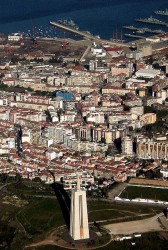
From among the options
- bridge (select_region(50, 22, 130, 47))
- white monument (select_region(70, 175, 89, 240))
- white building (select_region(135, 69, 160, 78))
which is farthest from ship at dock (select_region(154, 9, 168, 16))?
white monument (select_region(70, 175, 89, 240))

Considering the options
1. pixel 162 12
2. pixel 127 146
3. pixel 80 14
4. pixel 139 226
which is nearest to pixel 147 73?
pixel 127 146

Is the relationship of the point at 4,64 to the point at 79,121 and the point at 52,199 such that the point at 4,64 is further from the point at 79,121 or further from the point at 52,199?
the point at 52,199

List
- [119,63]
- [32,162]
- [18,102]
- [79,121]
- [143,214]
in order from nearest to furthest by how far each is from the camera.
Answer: [143,214]
[32,162]
[79,121]
[18,102]
[119,63]

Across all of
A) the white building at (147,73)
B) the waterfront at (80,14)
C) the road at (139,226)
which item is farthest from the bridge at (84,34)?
the road at (139,226)

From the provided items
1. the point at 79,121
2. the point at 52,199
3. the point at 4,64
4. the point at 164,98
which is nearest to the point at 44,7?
the point at 4,64

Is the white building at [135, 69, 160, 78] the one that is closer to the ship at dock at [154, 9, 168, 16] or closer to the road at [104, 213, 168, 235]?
the ship at dock at [154, 9, 168, 16]

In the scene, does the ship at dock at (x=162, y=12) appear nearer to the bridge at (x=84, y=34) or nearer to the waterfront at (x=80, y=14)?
the waterfront at (x=80, y=14)
